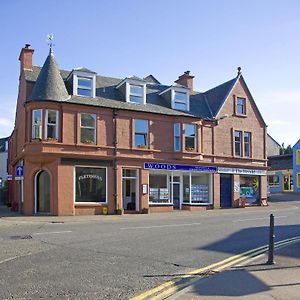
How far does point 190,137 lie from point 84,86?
8729 mm

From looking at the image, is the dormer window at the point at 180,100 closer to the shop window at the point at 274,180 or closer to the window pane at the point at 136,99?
the window pane at the point at 136,99

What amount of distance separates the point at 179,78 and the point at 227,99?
475cm

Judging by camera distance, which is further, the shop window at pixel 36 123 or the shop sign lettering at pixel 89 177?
the shop sign lettering at pixel 89 177

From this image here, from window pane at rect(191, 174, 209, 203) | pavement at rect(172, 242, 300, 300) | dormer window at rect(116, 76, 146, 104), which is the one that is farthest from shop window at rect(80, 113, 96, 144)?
pavement at rect(172, 242, 300, 300)

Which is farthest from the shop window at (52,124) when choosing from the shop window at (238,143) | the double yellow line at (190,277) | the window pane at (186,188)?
the double yellow line at (190,277)

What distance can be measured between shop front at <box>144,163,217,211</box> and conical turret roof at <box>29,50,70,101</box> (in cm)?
761

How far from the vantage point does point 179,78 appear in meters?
37.6

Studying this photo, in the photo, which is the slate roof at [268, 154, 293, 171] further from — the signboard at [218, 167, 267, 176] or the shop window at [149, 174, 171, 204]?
the shop window at [149, 174, 171, 204]

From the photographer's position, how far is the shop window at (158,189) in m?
30.6

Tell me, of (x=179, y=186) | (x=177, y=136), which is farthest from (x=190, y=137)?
(x=179, y=186)

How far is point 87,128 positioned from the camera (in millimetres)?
28203

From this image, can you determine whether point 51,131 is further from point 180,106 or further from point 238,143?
point 238,143

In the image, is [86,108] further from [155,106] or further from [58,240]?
[58,240]

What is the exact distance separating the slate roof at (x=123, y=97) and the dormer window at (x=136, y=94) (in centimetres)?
48
